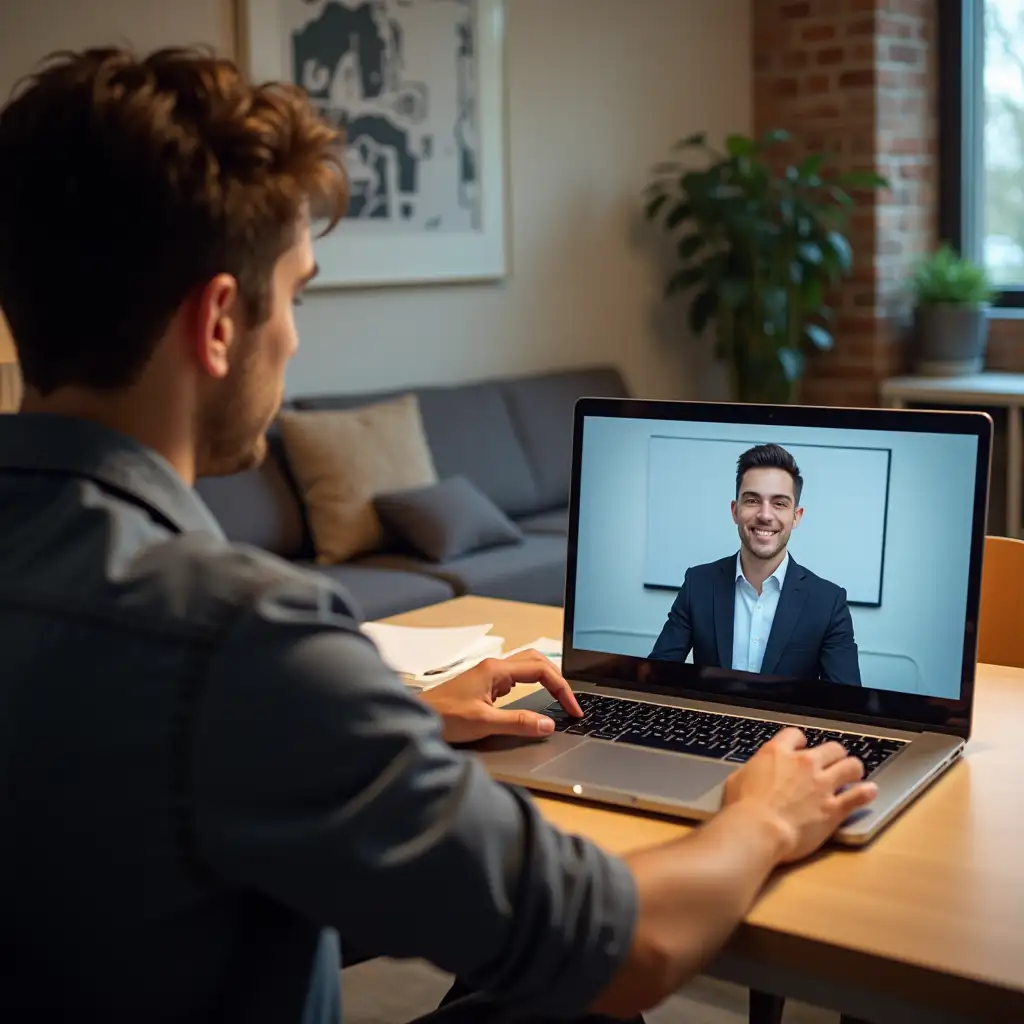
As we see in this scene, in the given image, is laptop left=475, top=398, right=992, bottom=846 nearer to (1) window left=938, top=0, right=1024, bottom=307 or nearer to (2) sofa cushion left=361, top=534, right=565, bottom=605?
(2) sofa cushion left=361, top=534, right=565, bottom=605

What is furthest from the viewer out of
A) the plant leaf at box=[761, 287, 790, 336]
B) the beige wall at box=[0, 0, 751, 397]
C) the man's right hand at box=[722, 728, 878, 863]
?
the plant leaf at box=[761, 287, 790, 336]

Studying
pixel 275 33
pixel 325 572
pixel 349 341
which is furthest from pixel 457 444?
pixel 275 33

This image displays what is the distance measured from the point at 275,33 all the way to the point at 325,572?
4.97ft

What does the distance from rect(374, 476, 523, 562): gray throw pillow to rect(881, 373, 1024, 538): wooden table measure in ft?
5.31

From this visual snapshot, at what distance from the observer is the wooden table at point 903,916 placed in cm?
99

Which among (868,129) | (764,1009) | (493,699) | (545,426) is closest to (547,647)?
(493,699)

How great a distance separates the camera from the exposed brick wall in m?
5.30

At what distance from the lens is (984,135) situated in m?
5.48

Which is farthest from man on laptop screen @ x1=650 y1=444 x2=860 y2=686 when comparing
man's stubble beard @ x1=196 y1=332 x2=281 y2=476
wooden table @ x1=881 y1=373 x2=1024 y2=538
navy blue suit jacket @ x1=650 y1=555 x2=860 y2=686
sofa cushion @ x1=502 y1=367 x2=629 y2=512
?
wooden table @ x1=881 y1=373 x2=1024 y2=538

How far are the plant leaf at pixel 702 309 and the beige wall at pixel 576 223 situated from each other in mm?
266

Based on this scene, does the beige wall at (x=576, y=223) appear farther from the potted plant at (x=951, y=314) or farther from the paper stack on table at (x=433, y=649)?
the paper stack on table at (x=433, y=649)

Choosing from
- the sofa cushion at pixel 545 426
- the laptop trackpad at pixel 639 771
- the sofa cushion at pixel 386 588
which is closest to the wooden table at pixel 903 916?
the laptop trackpad at pixel 639 771

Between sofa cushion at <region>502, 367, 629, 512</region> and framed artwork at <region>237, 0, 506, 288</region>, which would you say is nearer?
framed artwork at <region>237, 0, 506, 288</region>

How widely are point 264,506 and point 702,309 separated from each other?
2.01 m
